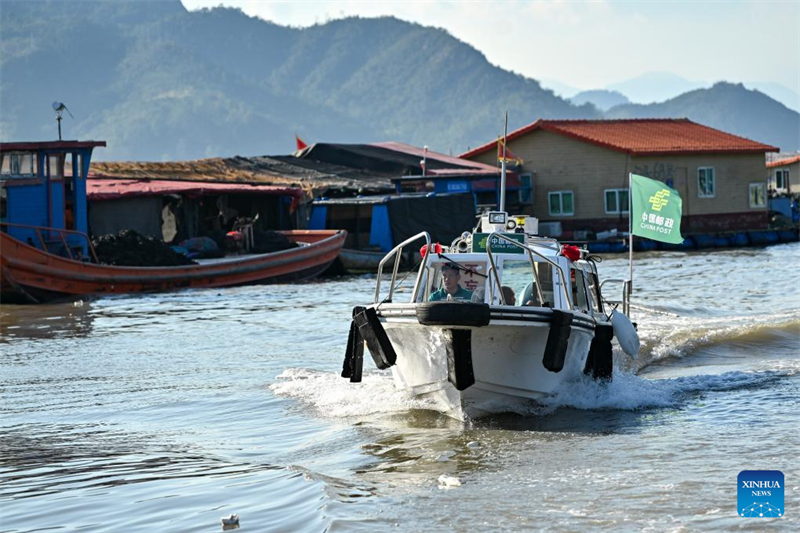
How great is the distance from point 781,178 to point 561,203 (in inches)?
749

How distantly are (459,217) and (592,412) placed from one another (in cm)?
2797

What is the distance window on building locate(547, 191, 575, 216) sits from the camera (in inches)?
1917

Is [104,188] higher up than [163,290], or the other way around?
[104,188]

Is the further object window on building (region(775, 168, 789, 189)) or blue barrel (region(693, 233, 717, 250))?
window on building (region(775, 168, 789, 189))

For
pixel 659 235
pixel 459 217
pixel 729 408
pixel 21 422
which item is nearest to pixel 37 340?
pixel 21 422

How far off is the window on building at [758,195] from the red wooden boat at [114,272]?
23.3 meters

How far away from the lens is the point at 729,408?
1276 centimetres

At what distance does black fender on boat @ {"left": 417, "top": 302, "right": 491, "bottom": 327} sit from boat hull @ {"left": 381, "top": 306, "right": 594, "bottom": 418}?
0.40 feet

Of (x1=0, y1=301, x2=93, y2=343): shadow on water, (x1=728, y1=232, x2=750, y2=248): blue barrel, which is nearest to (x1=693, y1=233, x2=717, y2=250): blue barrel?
(x1=728, y1=232, x2=750, y2=248): blue barrel

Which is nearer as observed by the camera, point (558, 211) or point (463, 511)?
point (463, 511)

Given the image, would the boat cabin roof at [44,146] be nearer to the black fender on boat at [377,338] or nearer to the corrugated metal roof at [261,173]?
the corrugated metal roof at [261,173]

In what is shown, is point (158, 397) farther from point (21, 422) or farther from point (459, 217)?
point (459, 217)

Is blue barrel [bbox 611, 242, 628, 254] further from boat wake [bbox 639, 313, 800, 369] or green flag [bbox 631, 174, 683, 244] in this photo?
green flag [bbox 631, 174, 683, 244]

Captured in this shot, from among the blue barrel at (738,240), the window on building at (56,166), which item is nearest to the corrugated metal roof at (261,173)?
the window on building at (56,166)
